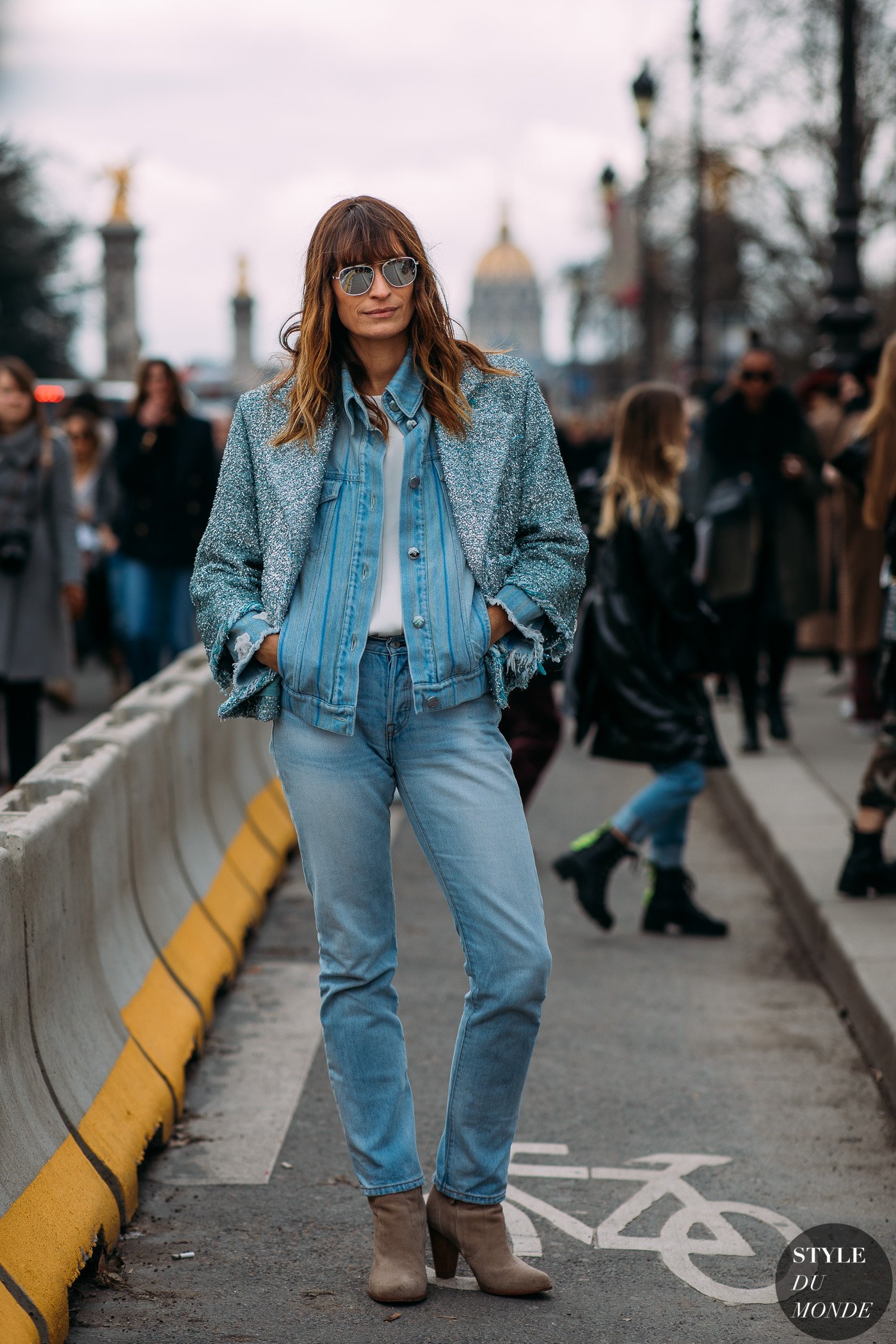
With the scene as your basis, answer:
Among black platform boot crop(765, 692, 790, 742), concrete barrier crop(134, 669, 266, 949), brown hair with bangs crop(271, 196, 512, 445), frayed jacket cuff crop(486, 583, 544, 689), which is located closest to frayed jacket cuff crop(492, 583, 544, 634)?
frayed jacket cuff crop(486, 583, 544, 689)

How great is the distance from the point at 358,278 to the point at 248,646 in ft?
2.35

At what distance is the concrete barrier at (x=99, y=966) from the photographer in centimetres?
361

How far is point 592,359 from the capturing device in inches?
3231

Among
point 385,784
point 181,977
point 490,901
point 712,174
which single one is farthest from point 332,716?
point 712,174

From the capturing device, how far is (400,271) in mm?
3656

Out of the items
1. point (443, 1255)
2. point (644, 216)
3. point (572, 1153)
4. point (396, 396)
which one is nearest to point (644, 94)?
point (644, 216)

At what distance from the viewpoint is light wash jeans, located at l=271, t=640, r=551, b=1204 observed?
364 centimetres

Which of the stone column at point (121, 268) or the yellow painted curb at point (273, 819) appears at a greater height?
the stone column at point (121, 268)

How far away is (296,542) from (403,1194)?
4.13 ft

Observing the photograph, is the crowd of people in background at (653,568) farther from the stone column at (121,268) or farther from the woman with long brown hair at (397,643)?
the stone column at (121,268)

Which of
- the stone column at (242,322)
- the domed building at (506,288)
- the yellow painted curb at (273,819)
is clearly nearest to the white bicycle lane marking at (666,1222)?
the yellow painted curb at (273,819)

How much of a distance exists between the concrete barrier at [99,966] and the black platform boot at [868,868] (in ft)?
6.98

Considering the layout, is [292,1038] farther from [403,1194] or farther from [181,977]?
[403,1194]

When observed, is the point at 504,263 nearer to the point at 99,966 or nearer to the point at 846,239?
the point at 846,239
